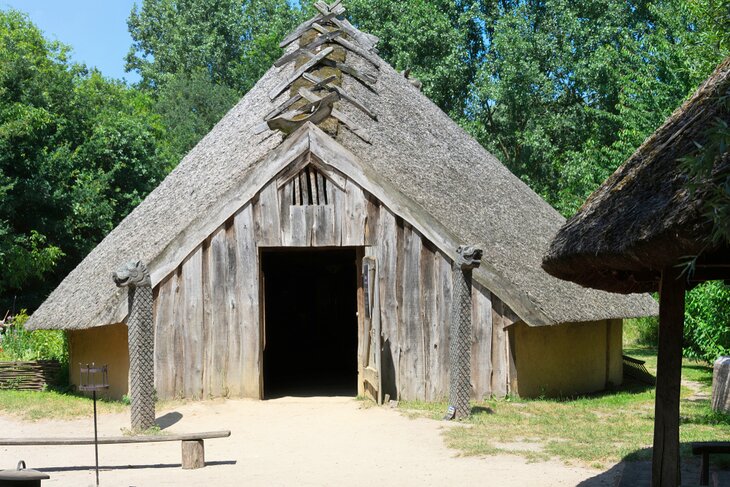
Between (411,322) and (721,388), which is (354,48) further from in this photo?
(721,388)

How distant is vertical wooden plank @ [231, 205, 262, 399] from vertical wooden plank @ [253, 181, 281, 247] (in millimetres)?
103

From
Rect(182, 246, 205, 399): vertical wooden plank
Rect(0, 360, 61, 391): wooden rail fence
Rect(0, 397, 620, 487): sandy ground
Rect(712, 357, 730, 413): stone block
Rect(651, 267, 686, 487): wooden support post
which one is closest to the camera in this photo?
Rect(651, 267, 686, 487): wooden support post

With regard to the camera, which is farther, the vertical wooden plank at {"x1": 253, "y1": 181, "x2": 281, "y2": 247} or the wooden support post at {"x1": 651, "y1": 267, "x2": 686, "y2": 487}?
the vertical wooden plank at {"x1": 253, "y1": 181, "x2": 281, "y2": 247}

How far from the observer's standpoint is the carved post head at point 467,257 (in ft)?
43.1

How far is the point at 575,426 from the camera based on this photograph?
1260 cm

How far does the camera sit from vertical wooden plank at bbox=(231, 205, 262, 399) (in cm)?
1454

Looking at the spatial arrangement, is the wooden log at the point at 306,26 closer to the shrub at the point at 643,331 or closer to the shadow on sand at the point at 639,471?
the shadow on sand at the point at 639,471

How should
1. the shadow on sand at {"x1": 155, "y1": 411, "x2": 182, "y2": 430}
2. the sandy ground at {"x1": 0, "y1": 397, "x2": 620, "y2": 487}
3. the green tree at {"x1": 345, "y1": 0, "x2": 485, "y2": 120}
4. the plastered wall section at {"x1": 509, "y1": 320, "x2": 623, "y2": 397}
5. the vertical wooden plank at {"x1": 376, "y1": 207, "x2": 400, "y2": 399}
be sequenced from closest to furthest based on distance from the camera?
1. the sandy ground at {"x1": 0, "y1": 397, "x2": 620, "y2": 487}
2. the shadow on sand at {"x1": 155, "y1": 411, "x2": 182, "y2": 430}
3. the vertical wooden plank at {"x1": 376, "y1": 207, "x2": 400, "y2": 399}
4. the plastered wall section at {"x1": 509, "y1": 320, "x2": 623, "y2": 397}
5. the green tree at {"x1": 345, "y1": 0, "x2": 485, "y2": 120}

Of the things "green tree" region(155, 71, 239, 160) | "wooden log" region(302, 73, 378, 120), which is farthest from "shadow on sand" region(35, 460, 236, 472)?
"green tree" region(155, 71, 239, 160)

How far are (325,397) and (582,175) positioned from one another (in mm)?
12731

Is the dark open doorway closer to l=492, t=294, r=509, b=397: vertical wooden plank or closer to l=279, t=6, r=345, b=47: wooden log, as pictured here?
l=279, t=6, r=345, b=47: wooden log

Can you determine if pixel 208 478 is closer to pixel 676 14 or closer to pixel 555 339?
pixel 555 339

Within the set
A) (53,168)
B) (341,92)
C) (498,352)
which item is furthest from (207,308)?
(53,168)

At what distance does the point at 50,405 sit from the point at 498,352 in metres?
6.69
